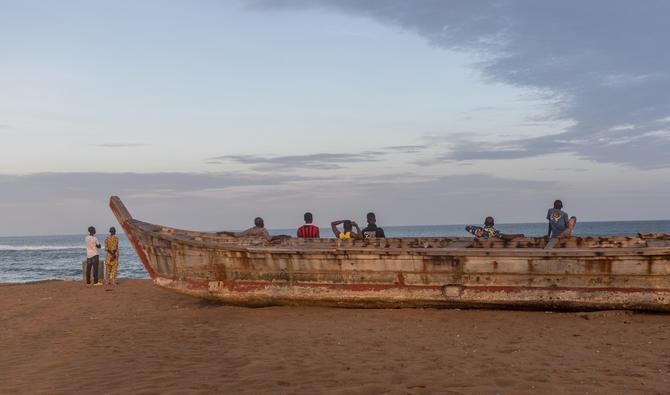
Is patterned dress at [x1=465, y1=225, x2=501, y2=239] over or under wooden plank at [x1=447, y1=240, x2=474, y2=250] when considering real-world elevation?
over

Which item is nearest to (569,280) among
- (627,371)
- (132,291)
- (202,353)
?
(627,371)

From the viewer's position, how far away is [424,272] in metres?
10.3

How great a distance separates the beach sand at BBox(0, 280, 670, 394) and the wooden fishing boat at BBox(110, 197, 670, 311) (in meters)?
0.26

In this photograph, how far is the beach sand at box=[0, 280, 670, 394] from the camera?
230 inches

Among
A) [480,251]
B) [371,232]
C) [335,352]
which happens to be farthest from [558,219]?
[335,352]

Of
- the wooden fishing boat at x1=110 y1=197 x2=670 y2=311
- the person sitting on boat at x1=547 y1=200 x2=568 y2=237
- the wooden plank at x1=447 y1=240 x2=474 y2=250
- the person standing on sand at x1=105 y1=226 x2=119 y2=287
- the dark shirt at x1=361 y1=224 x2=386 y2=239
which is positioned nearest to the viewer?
the wooden fishing boat at x1=110 y1=197 x2=670 y2=311

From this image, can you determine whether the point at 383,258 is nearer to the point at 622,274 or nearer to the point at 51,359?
the point at 622,274

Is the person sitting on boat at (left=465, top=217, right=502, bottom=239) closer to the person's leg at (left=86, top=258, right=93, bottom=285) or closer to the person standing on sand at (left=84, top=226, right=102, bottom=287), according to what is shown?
the person standing on sand at (left=84, top=226, right=102, bottom=287)

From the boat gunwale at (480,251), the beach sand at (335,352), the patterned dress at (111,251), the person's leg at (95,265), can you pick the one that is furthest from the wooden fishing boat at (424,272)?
the person's leg at (95,265)

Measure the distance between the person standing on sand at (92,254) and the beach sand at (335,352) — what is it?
4832mm

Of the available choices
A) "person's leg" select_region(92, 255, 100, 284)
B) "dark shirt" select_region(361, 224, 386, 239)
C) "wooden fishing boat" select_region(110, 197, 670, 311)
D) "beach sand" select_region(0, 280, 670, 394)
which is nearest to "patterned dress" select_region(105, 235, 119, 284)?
"person's leg" select_region(92, 255, 100, 284)

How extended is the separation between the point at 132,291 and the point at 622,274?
38.7ft

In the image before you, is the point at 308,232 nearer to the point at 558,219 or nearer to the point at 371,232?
the point at 371,232

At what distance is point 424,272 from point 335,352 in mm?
3334
